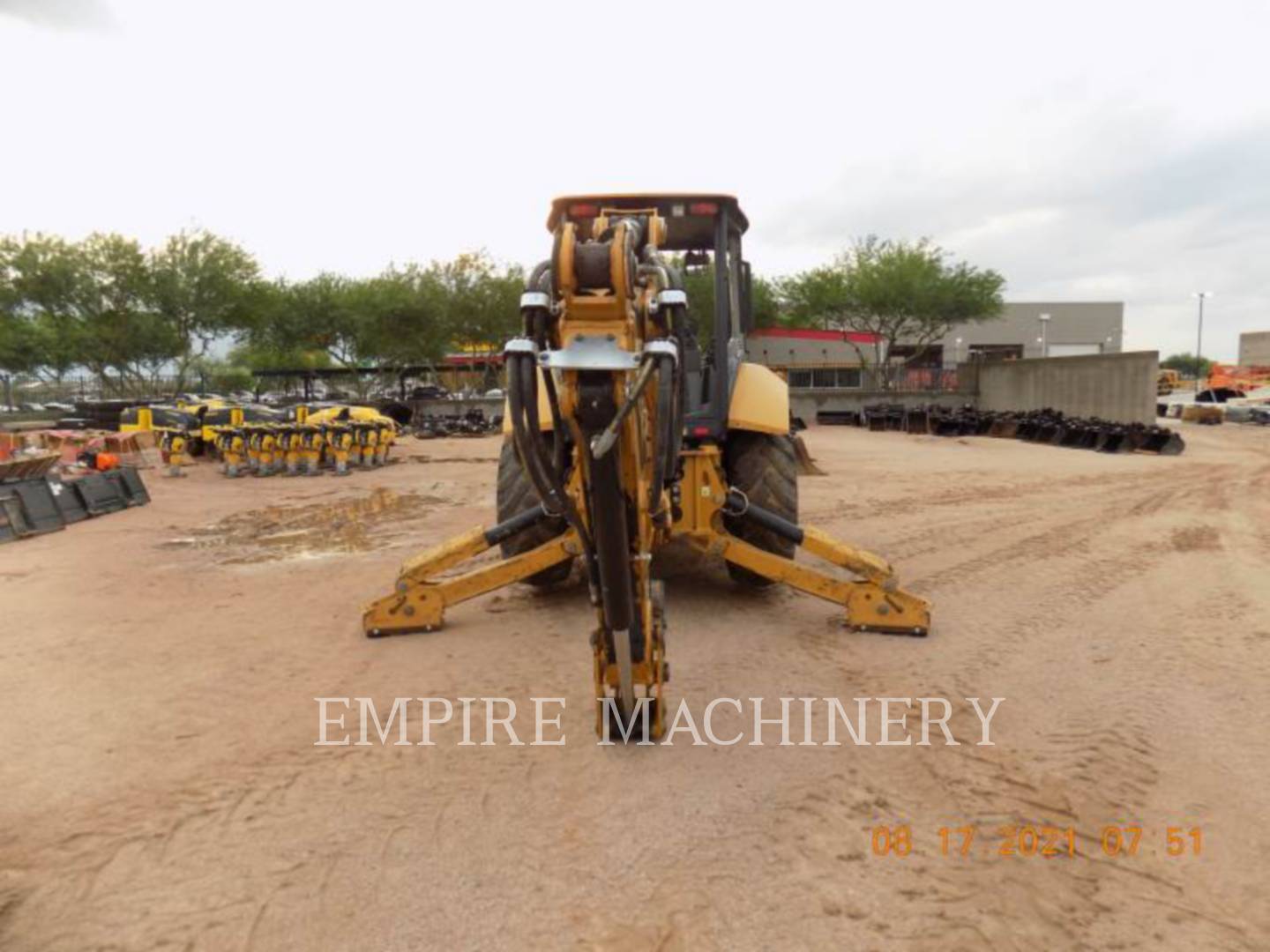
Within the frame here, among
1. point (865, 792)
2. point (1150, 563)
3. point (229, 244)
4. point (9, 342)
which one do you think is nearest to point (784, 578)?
point (865, 792)

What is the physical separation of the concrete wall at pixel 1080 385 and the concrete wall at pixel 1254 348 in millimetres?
48986

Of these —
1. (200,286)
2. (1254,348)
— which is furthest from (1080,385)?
(1254,348)

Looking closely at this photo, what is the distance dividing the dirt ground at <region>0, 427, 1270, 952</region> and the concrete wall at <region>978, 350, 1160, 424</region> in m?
15.1

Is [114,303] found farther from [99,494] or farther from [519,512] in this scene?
[519,512]

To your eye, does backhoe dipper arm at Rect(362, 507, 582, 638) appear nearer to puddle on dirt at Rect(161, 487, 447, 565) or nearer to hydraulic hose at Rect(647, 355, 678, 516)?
hydraulic hose at Rect(647, 355, 678, 516)

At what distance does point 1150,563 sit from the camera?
7.04 m

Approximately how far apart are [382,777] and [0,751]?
1.82 metres

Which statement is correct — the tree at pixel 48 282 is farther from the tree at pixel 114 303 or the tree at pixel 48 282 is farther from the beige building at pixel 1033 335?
the beige building at pixel 1033 335

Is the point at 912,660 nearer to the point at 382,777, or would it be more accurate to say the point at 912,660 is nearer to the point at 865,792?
the point at 865,792

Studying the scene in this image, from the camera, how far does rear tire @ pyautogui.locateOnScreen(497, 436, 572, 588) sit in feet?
19.0

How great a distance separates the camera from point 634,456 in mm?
3066
